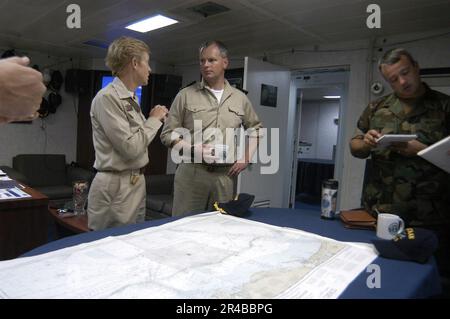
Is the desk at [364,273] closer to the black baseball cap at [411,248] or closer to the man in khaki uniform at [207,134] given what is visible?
the black baseball cap at [411,248]

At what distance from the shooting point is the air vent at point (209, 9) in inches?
109

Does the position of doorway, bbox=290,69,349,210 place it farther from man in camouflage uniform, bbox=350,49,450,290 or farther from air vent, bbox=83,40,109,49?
air vent, bbox=83,40,109,49

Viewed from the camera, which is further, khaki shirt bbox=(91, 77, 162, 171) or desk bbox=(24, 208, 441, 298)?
khaki shirt bbox=(91, 77, 162, 171)

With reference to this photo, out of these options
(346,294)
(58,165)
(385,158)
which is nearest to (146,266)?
(346,294)

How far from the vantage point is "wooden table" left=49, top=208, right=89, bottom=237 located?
2654 mm

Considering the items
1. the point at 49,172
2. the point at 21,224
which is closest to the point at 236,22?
the point at 21,224

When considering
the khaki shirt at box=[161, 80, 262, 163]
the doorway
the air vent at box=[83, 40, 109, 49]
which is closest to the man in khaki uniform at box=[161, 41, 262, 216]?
the khaki shirt at box=[161, 80, 262, 163]

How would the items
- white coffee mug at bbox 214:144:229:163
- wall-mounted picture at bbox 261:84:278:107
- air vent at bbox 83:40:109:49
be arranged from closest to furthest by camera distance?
white coffee mug at bbox 214:144:229:163, wall-mounted picture at bbox 261:84:278:107, air vent at bbox 83:40:109:49

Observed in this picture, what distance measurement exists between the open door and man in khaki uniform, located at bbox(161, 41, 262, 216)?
153cm

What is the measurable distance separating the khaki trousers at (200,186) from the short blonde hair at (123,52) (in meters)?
0.76

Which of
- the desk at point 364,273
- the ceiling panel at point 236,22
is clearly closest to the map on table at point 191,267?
the desk at point 364,273

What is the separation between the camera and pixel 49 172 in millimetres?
5062

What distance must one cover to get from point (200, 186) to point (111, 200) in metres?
0.63

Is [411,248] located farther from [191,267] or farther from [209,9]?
[209,9]
